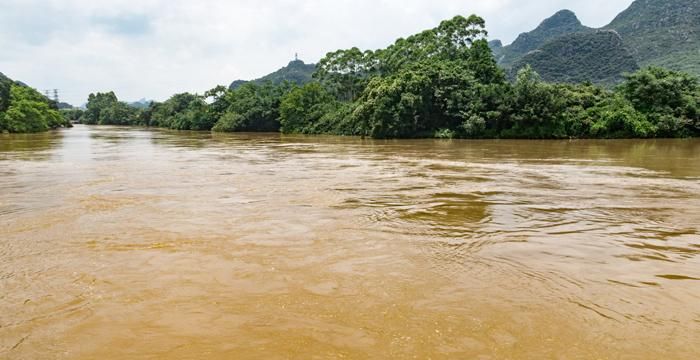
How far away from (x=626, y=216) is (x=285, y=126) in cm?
4701

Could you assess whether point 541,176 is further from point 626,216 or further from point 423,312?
point 423,312

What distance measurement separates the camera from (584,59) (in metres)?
64.6

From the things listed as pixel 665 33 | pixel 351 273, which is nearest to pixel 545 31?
pixel 665 33

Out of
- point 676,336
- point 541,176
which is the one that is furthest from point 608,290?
point 541,176

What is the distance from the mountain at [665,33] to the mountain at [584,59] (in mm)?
3287

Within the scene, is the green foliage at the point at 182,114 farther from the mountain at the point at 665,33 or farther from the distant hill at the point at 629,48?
the mountain at the point at 665,33

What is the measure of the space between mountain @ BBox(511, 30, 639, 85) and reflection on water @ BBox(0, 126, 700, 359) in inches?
2329

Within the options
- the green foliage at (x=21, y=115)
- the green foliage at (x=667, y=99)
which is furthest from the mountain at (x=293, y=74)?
the green foliage at (x=667, y=99)

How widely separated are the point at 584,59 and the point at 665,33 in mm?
12498

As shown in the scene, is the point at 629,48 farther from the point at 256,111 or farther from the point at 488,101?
the point at 256,111

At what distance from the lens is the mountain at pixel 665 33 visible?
181 ft

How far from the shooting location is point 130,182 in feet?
38.5

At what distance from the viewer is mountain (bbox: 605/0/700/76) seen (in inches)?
2173

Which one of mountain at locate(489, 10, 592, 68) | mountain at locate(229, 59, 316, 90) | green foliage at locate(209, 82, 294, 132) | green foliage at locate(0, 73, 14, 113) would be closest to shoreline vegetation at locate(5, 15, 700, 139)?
green foliage at locate(209, 82, 294, 132)
